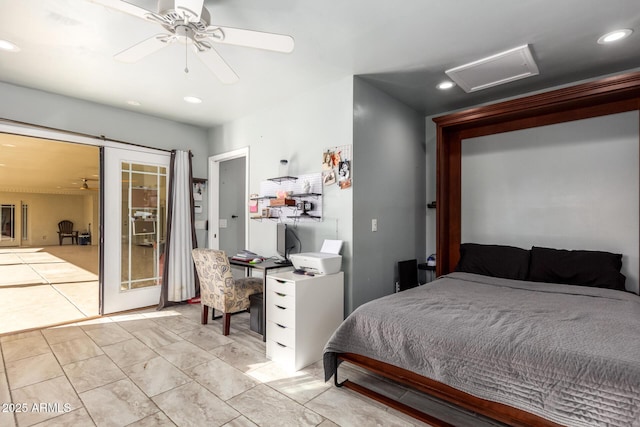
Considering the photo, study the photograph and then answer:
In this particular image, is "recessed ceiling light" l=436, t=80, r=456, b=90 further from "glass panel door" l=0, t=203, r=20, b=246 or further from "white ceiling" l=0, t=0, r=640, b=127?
"glass panel door" l=0, t=203, r=20, b=246

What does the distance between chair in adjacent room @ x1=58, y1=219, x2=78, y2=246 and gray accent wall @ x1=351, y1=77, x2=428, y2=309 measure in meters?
15.5

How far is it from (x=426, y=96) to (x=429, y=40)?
1195 millimetres

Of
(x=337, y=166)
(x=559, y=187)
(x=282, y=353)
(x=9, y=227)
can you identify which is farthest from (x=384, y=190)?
(x=9, y=227)

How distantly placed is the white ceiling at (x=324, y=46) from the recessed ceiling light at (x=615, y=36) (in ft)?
0.16

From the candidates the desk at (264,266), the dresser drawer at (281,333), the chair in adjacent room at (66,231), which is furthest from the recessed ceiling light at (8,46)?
the chair in adjacent room at (66,231)

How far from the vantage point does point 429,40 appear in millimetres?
2439

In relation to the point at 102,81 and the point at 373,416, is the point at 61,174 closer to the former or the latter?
the point at 102,81

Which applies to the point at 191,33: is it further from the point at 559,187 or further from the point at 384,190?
the point at 559,187

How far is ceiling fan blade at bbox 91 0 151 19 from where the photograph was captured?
5.18ft

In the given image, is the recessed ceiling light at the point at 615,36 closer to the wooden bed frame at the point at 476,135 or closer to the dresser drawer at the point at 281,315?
the wooden bed frame at the point at 476,135

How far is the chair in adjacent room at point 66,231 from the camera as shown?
44.6 feet

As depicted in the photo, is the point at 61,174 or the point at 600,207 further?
the point at 61,174

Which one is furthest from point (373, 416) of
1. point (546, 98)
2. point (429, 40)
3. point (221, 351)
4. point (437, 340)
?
point (546, 98)

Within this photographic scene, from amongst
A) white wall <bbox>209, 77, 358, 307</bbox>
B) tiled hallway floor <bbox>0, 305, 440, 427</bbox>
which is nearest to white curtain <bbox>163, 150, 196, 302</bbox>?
white wall <bbox>209, 77, 358, 307</bbox>
